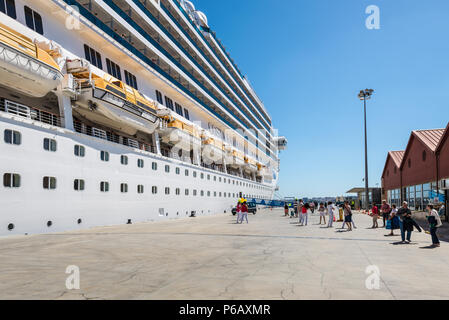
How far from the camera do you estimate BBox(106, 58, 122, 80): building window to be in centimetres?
2346

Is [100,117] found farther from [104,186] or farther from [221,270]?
[221,270]

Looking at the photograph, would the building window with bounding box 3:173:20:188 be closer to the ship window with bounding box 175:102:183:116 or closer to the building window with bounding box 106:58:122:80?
the building window with bounding box 106:58:122:80

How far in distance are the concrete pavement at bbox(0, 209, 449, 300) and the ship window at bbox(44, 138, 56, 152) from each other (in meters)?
5.30

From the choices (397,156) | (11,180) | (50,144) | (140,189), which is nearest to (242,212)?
(140,189)

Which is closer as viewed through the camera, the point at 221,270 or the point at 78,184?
the point at 221,270

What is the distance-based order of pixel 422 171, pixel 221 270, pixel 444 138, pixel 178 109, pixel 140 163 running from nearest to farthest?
pixel 221 270, pixel 140 163, pixel 444 138, pixel 422 171, pixel 178 109

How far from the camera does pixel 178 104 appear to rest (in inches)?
1339

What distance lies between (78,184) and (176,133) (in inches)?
481

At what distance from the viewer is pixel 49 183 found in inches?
598

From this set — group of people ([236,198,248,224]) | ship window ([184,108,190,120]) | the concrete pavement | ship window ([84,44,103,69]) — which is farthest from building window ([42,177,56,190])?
ship window ([184,108,190,120])

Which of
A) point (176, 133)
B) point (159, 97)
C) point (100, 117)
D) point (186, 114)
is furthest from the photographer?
point (186, 114)

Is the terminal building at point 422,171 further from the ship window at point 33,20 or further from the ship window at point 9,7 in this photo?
the ship window at point 9,7

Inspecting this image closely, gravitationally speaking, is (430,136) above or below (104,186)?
above
